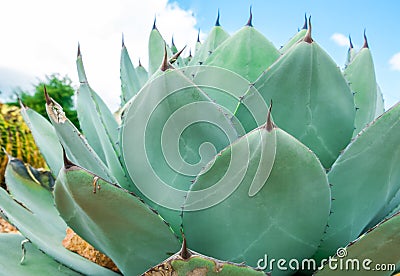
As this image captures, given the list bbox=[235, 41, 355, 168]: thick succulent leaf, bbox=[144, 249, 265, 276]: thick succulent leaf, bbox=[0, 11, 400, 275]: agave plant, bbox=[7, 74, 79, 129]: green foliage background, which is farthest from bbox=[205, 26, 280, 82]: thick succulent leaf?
bbox=[7, 74, 79, 129]: green foliage background

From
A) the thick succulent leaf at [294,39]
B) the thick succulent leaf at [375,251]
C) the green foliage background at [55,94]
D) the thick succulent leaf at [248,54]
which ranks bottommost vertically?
the green foliage background at [55,94]

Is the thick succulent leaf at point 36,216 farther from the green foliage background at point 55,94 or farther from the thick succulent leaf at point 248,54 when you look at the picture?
the green foliage background at point 55,94

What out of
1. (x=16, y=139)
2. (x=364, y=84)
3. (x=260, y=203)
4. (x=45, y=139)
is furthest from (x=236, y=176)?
(x=16, y=139)

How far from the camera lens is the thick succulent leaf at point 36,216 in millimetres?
650

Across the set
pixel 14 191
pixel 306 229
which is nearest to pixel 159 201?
pixel 306 229

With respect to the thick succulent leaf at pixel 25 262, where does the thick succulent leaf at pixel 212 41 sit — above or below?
above

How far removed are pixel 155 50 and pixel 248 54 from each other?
0.98 ft

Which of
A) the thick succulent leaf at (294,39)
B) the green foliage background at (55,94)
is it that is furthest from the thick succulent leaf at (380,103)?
the green foliage background at (55,94)

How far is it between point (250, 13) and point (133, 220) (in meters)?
0.39

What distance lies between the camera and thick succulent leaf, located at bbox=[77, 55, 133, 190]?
696 millimetres

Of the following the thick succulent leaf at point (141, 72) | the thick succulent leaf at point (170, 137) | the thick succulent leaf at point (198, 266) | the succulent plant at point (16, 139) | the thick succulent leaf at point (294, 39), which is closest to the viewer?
the thick succulent leaf at point (198, 266)

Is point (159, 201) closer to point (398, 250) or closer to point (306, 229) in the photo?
point (306, 229)

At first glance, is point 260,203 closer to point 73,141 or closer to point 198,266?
point 198,266

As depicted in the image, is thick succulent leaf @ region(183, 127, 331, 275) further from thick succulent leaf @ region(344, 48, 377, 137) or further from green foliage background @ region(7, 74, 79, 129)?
green foliage background @ region(7, 74, 79, 129)
